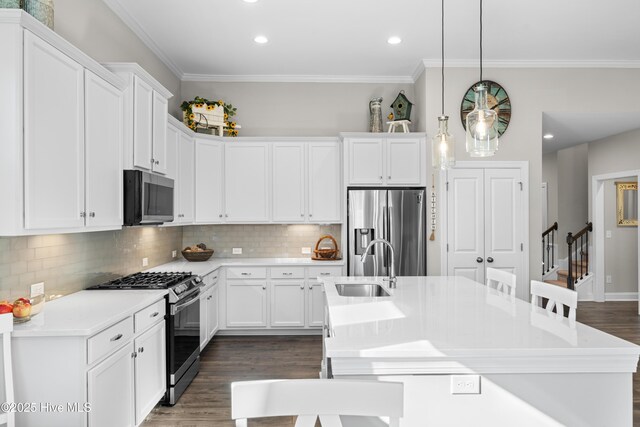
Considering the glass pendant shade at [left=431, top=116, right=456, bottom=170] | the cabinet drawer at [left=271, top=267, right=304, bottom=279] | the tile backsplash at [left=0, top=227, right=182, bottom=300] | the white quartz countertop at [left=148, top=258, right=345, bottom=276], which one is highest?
the glass pendant shade at [left=431, top=116, right=456, bottom=170]

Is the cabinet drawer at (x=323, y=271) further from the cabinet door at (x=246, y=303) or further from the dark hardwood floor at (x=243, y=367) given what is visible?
the dark hardwood floor at (x=243, y=367)

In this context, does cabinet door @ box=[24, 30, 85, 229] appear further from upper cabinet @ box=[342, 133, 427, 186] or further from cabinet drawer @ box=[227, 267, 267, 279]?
upper cabinet @ box=[342, 133, 427, 186]

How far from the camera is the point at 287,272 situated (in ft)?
15.4

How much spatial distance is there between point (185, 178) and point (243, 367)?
209 cm

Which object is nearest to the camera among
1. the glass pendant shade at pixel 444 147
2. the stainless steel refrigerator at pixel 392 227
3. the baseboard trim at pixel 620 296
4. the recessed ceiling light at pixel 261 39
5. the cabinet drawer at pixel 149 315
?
the cabinet drawer at pixel 149 315

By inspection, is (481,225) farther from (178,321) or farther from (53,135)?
(53,135)

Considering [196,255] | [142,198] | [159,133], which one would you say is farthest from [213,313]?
[159,133]

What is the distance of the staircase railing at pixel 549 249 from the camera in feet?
26.5

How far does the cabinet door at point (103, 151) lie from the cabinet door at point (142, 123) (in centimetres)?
13

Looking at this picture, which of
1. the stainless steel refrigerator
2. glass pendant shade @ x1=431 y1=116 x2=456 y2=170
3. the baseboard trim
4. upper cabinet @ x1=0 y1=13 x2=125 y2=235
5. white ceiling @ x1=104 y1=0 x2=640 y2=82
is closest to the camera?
upper cabinet @ x1=0 y1=13 x2=125 y2=235

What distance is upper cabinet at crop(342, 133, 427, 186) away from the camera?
4.66m

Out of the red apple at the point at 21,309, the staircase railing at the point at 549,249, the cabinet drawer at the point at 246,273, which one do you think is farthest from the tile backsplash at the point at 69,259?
the staircase railing at the point at 549,249

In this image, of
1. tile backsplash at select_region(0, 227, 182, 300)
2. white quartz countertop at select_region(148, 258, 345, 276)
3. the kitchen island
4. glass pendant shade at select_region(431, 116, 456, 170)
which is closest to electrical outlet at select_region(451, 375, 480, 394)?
the kitchen island

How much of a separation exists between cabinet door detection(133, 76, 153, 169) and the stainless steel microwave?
114 mm
